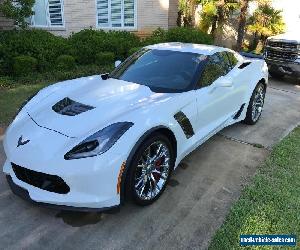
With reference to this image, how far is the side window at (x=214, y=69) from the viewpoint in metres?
4.45

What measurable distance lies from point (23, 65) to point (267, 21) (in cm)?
991

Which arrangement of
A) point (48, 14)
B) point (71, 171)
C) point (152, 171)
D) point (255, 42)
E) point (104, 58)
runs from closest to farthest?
point (71, 171) → point (152, 171) → point (104, 58) → point (48, 14) → point (255, 42)

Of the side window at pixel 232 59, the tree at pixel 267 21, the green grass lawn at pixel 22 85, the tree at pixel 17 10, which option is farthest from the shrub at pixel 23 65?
the tree at pixel 267 21

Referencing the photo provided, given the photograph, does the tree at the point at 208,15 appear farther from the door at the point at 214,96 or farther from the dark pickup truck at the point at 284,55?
the door at the point at 214,96

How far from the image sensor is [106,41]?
10.5 metres

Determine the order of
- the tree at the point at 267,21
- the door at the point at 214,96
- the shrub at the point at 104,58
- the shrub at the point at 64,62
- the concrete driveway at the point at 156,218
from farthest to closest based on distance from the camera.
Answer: the tree at the point at 267,21
the shrub at the point at 104,58
the shrub at the point at 64,62
the door at the point at 214,96
the concrete driveway at the point at 156,218

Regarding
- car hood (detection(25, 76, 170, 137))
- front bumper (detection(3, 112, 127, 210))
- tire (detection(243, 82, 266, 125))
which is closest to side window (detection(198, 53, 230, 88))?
car hood (detection(25, 76, 170, 137))

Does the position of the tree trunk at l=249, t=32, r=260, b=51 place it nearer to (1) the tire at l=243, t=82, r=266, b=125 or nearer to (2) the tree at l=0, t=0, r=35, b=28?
(1) the tire at l=243, t=82, r=266, b=125

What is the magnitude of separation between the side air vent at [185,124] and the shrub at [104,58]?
260 inches

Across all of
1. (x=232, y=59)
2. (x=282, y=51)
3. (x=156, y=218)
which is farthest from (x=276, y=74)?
(x=156, y=218)

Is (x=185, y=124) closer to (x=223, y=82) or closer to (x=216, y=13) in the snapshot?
(x=223, y=82)

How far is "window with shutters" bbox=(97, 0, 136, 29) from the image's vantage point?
39.3 feet

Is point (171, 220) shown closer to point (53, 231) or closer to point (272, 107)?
point (53, 231)

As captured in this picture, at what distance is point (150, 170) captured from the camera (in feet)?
11.7
